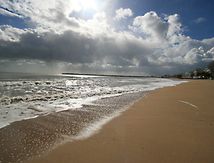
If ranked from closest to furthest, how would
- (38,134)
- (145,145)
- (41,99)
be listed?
(145,145), (38,134), (41,99)

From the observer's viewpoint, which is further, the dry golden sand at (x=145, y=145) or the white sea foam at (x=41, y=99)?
the white sea foam at (x=41, y=99)

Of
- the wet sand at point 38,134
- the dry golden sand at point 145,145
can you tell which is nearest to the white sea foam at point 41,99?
the wet sand at point 38,134

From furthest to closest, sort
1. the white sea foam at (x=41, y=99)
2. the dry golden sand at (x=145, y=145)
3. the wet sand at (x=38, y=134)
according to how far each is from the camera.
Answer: the white sea foam at (x=41, y=99), the wet sand at (x=38, y=134), the dry golden sand at (x=145, y=145)

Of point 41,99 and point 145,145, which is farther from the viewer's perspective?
point 41,99

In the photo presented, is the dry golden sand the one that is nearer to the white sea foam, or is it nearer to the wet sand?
the wet sand

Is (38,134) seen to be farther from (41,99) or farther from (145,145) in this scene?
(41,99)

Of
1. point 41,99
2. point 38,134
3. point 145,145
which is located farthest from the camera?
point 41,99

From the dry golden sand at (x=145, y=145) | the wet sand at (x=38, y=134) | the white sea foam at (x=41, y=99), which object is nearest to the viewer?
the dry golden sand at (x=145, y=145)

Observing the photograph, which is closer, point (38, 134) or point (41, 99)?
point (38, 134)

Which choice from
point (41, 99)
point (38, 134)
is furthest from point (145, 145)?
point (41, 99)

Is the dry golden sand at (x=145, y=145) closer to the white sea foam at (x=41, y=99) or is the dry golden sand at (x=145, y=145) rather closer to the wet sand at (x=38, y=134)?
the wet sand at (x=38, y=134)

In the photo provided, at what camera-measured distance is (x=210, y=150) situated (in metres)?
4.71

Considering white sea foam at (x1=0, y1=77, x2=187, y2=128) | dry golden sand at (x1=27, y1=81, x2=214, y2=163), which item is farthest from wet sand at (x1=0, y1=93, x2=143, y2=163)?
white sea foam at (x1=0, y1=77, x2=187, y2=128)

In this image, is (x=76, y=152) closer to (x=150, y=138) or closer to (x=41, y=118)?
(x=150, y=138)
